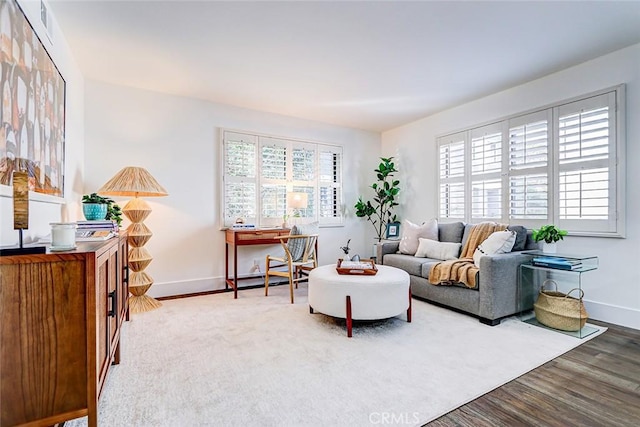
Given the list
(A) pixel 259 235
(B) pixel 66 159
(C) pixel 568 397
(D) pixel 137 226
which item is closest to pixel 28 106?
(B) pixel 66 159

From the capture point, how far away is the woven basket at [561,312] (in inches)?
103

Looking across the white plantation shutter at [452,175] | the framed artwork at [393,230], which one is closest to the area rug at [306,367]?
the white plantation shutter at [452,175]

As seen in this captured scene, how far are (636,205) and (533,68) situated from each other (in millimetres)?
1641

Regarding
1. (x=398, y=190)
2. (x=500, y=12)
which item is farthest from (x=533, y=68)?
(x=398, y=190)

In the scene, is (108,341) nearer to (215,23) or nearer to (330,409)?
(330,409)

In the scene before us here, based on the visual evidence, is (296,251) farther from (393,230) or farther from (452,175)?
(452,175)

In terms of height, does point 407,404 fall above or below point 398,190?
below

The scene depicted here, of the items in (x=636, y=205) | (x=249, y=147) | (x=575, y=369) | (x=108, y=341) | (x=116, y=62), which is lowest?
(x=575, y=369)

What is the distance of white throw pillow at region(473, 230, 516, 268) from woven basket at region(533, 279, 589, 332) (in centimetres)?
53

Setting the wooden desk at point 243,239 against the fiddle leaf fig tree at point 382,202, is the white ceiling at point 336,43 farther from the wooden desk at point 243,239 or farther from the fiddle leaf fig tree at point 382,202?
the wooden desk at point 243,239

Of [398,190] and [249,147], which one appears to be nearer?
[249,147]

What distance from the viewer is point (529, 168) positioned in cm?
352

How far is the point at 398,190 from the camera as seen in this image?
5.15 metres

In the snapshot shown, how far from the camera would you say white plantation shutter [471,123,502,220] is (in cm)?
386
